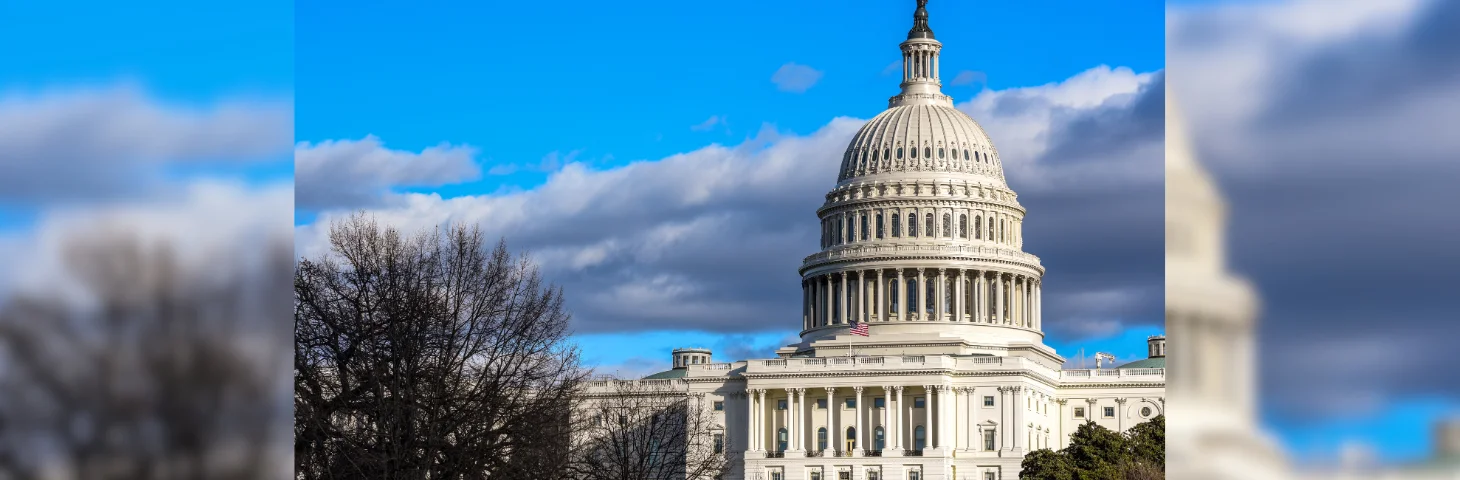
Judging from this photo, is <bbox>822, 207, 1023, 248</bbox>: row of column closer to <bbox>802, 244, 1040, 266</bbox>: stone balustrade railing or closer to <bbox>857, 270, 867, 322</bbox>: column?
<bbox>802, 244, 1040, 266</bbox>: stone balustrade railing

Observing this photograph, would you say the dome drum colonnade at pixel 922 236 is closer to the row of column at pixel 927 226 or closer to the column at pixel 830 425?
the row of column at pixel 927 226

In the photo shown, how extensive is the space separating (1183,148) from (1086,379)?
14659 centimetres

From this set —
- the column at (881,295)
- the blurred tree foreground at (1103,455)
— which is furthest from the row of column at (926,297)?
the blurred tree foreground at (1103,455)

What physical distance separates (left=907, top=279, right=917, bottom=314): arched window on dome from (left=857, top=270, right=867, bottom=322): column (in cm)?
365

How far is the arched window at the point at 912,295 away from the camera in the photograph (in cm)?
15662

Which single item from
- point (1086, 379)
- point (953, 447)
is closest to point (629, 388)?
point (953, 447)

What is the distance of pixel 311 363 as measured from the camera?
47250 millimetres

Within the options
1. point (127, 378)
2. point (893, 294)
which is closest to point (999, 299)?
point (893, 294)

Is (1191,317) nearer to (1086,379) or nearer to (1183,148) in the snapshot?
(1183,148)

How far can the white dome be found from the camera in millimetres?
161250

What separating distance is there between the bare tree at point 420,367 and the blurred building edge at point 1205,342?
36575mm

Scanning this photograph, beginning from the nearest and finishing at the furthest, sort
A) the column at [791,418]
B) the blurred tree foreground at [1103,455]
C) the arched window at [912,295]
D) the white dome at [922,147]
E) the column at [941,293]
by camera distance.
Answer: the blurred tree foreground at [1103,455] < the column at [791,418] < the column at [941,293] < the arched window at [912,295] < the white dome at [922,147]

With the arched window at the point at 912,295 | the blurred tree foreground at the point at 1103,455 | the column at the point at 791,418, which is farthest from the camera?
the arched window at the point at 912,295

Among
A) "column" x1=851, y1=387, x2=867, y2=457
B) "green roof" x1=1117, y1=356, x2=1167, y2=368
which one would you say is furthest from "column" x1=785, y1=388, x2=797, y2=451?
"green roof" x1=1117, y1=356, x2=1167, y2=368
